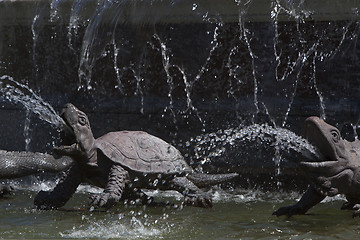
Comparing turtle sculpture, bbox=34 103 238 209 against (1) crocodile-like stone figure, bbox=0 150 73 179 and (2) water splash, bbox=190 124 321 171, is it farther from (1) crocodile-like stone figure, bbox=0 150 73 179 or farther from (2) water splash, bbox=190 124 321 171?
(2) water splash, bbox=190 124 321 171

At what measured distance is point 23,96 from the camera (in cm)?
890

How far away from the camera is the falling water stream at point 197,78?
7.64 meters

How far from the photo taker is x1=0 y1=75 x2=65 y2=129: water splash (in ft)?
28.4

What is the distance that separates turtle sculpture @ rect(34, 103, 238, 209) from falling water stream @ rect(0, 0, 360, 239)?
21 cm

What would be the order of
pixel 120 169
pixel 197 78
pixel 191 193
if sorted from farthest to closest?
pixel 197 78
pixel 191 193
pixel 120 169

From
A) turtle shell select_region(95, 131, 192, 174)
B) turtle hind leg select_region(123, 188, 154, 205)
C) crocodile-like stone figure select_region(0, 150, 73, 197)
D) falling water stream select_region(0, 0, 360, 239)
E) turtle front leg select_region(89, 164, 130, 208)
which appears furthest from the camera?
falling water stream select_region(0, 0, 360, 239)

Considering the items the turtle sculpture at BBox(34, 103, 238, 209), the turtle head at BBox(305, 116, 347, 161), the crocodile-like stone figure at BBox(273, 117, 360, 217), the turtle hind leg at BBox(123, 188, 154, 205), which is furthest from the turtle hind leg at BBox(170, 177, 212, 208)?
the turtle head at BBox(305, 116, 347, 161)

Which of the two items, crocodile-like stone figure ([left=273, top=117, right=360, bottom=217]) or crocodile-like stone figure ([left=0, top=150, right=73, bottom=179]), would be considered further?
crocodile-like stone figure ([left=0, top=150, right=73, bottom=179])

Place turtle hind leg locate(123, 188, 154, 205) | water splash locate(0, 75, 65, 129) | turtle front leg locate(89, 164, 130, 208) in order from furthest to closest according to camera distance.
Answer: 1. water splash locate(0, 75, 65, 129)
2. turtle hind leg locate(123, 188, 154, 205)
3. turtle front leg locate(89, 164, 130, 208)

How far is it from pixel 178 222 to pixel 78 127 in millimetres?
1231

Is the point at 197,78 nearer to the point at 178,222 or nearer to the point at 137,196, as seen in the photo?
the point at 137,196

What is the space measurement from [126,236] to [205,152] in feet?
10.0

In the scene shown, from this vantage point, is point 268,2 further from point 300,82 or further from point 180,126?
point 180,126

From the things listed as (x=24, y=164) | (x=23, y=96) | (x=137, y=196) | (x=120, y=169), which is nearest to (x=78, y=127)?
(x=120, y=169)
